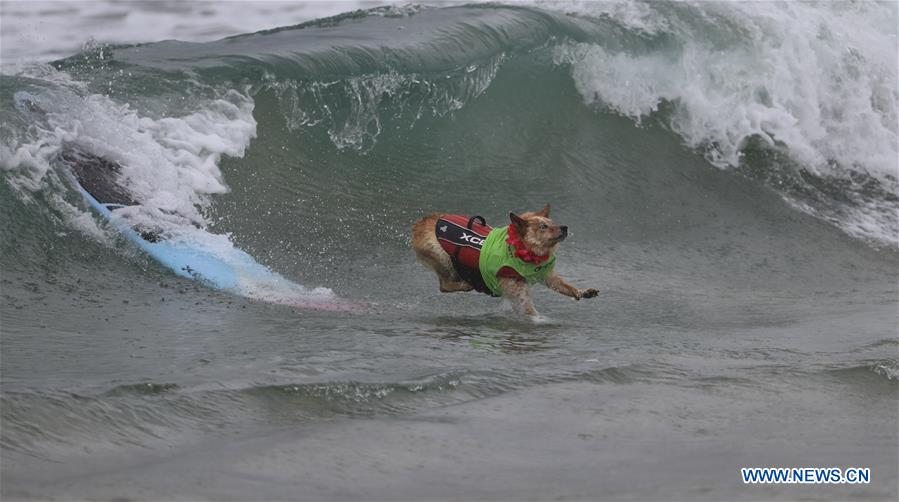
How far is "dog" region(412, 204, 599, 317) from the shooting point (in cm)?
811

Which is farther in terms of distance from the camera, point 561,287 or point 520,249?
point 561,287

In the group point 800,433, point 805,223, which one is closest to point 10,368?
point 800,433

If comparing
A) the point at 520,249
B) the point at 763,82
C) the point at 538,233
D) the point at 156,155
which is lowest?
the point at 520,249

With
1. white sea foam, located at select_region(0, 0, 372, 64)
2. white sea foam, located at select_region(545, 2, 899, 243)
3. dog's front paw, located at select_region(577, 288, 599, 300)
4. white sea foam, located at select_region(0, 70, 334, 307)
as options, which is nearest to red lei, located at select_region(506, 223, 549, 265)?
dog's front paw, located at select_region(577, 288, 599, 300)

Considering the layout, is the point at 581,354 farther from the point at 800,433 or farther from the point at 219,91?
the point at 219,91

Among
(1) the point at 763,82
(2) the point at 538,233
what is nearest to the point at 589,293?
(2) the point at 538,233

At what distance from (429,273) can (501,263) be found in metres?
1.34

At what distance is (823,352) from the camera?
726cm

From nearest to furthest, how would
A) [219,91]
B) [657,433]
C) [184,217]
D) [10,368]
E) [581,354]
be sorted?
[657,433], [10,368], [581,354], [184,217], [219,91]

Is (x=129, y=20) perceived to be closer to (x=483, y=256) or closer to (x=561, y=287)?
(x=483, y=256)

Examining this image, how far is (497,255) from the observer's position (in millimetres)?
8211

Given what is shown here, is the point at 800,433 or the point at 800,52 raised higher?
the point at 800,52

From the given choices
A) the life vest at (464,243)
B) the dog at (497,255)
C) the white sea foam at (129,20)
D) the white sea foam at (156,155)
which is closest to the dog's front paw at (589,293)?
the dog at (497,255)

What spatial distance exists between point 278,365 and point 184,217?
11.9 feet
